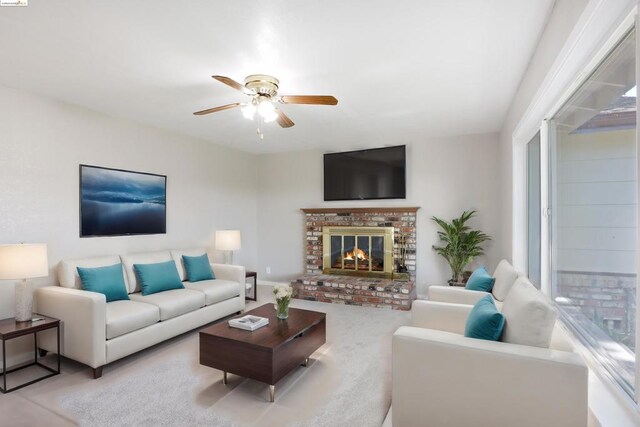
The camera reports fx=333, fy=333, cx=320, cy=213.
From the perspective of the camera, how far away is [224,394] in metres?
2.42

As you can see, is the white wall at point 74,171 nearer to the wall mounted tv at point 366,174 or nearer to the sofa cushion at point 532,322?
the wall mounted tv at point 366,174

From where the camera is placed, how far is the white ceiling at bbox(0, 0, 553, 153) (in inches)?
77.0

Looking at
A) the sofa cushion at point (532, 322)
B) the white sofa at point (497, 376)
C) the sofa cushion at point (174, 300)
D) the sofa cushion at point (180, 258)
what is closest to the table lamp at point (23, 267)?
the sofa cushion at point (174, 300)

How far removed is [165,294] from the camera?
11.8 feet

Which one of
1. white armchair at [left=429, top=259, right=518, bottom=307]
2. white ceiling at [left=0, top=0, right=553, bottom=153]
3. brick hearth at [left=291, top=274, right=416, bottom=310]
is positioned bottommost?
brick hearth at [left=291, top=274, right=416, bottom=310]

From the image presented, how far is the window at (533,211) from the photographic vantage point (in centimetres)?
304

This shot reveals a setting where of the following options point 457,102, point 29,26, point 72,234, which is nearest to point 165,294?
point 72,234

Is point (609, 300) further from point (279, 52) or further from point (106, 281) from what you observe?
point (106, 281)

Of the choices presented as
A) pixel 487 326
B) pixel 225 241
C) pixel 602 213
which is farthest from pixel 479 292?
pixel 225 241

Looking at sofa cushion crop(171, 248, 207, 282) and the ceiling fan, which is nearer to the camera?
the ceiling fan

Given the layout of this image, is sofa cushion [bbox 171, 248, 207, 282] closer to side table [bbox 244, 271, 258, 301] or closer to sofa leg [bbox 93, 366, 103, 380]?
side table [bbox 244, 271, 258, 301]

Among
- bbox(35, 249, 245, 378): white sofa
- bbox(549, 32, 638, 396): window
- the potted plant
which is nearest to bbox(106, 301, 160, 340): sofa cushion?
bbox(35, 249, 245, 378): white sofa

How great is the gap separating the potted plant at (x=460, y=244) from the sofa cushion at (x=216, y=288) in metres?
2.94

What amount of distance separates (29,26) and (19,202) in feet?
5.59
